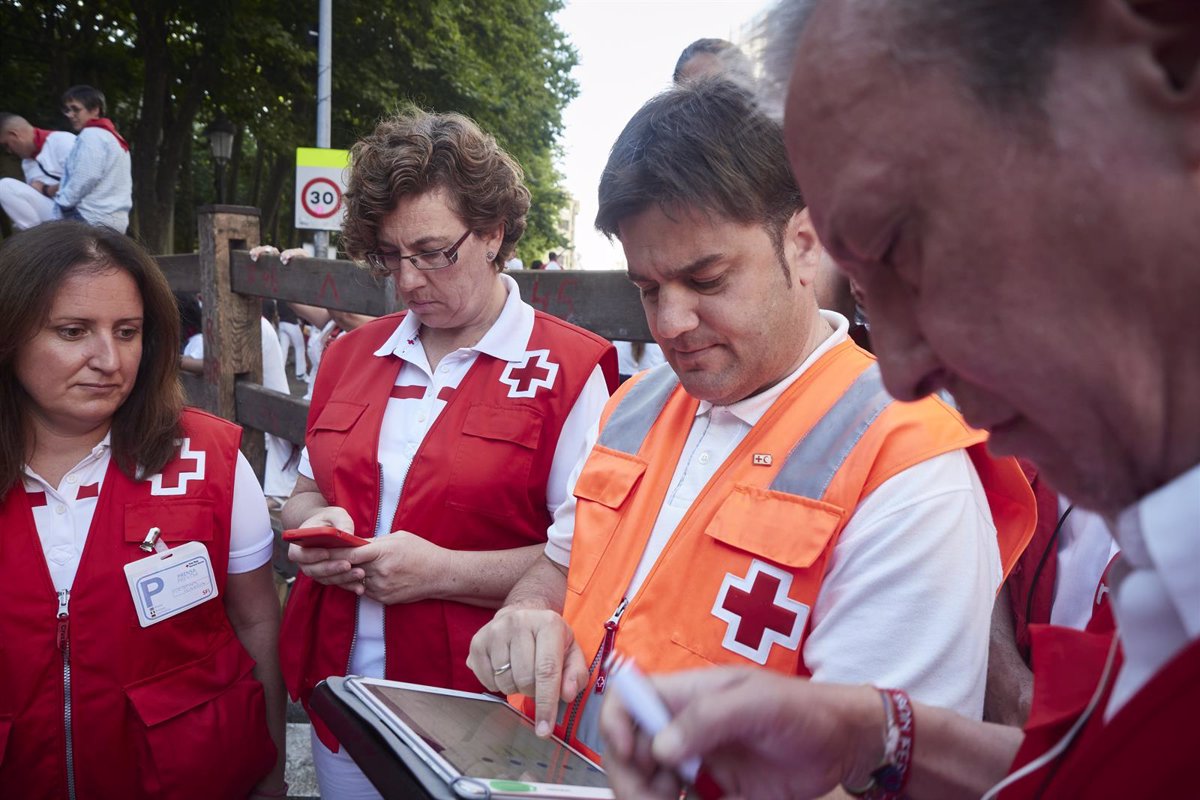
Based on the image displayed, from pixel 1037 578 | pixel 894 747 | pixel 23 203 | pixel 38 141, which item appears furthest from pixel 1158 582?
pixel 38 141

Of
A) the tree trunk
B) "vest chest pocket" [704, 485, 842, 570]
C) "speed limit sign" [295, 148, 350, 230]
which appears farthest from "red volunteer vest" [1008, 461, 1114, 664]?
the tree trunk

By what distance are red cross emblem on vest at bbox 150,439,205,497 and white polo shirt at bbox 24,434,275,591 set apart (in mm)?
110

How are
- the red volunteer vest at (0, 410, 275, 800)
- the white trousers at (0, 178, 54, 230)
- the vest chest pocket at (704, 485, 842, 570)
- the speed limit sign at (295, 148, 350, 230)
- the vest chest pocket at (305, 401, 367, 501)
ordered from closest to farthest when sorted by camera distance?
the vest chest pocket at (704, 485, 842, 570)
the red volunteer vest at (0, 410, 275, 800)
the vest chest pocket at (305, 401, 367, 501)
the speed limit sign at (295, 148, 350, 230)
the white trousers at (0, 178, 54, 230)

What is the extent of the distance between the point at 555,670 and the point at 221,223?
12.8 ft

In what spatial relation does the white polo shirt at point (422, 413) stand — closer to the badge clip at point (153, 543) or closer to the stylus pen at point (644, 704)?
the badge clip at point (153, 543)

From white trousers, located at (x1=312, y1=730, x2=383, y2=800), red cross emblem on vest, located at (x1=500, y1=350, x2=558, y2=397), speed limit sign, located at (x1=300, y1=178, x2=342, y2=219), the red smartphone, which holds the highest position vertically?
speed limit sign, located at (x1=300, y1=178, x2=342, y2=219)

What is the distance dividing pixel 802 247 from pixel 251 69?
17702mm

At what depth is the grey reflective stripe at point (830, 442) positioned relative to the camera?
1.47 m

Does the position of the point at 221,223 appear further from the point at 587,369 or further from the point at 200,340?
the point at 587,369

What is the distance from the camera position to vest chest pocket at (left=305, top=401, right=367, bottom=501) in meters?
2.60

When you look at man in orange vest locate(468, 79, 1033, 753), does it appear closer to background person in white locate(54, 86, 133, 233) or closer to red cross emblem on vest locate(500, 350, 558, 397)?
red cross emblem on vest locate(500, 350, 558, 397)

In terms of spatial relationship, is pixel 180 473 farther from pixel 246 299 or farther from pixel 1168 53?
pixel 246 299

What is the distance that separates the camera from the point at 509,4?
797 inches

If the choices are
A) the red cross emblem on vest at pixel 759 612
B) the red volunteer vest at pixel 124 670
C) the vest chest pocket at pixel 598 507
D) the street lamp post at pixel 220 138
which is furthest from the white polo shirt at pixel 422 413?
the street lamp post at pixel 220 138
